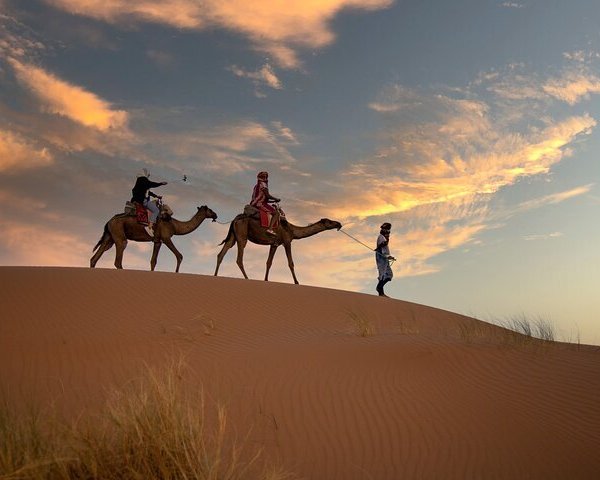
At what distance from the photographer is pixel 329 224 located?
20.2 m

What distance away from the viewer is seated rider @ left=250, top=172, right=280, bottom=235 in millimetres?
18500

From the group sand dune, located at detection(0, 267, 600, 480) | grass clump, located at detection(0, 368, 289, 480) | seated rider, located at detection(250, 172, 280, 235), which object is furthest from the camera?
seated rider, located at detection(250, 172, 280, 235)

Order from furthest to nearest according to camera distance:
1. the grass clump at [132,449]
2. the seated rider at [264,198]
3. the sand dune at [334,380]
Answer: the seated rider at [264,198], the sand dune at [334,380], the grass clump at [132,449]

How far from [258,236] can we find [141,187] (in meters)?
3.80

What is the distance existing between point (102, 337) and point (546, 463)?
272 inches

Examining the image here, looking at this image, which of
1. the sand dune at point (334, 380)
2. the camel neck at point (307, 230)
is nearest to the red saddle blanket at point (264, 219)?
the camel neck at point (307, 230)

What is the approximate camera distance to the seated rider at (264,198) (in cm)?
1850

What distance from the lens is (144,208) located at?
18719mm

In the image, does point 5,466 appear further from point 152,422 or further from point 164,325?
point 164,325

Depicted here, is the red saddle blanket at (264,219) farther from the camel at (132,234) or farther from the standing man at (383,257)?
the standing man at (383,257)

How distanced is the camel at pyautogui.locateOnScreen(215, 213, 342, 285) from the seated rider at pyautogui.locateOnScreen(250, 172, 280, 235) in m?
0.37

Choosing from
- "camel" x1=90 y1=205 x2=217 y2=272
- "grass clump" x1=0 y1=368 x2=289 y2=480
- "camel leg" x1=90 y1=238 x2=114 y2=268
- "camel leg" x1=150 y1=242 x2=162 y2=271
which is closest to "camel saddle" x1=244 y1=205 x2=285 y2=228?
"camel" x1=90 y1=205 x2=217 y2=272

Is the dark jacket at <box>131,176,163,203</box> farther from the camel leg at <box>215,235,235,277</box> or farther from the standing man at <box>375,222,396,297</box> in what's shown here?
the standing man at <box>375,222,396,297</box>

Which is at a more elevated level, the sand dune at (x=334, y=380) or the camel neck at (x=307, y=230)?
the camel neck at (x=307, y=230)
